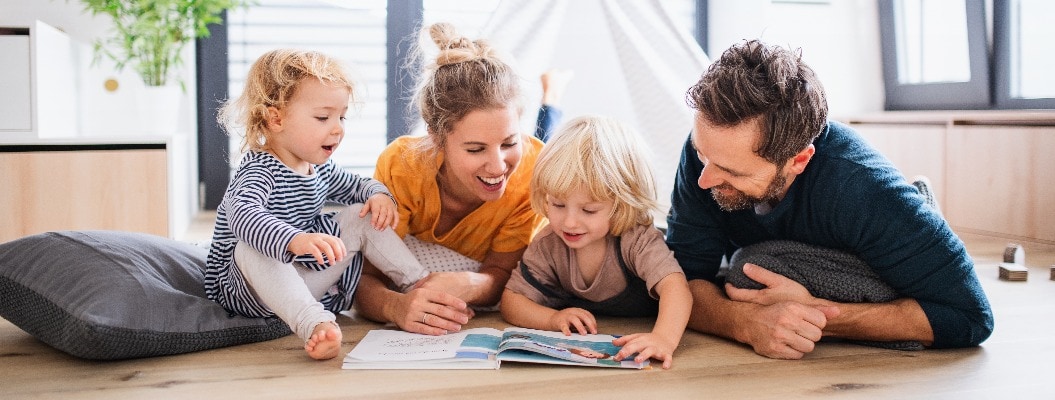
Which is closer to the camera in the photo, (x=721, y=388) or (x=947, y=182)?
(x=721, y=388)

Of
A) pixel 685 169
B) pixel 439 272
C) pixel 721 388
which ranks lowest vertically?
pixel 721 388

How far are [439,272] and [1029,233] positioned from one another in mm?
2088

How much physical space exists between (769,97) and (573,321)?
0.49m

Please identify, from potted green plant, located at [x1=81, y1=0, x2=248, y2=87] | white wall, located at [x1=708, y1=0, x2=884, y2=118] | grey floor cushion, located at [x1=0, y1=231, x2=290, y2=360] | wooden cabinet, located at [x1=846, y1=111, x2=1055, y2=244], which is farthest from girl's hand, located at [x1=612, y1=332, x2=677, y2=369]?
white wall, located at [x1=708, y1=0, x2=884, y2=118]

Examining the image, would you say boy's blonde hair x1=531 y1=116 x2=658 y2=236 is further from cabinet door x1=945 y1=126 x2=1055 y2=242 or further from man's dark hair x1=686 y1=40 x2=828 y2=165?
cabinet door x1=945 y1=126 x2=1055 y2=242

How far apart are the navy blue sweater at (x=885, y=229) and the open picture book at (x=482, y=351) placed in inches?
14.0

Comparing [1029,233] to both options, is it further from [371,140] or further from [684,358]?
[371,140]

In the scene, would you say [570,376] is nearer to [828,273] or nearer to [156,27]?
[828,273]

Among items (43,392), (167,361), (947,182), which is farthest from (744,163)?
Result: (947,182)

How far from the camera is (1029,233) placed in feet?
9.49

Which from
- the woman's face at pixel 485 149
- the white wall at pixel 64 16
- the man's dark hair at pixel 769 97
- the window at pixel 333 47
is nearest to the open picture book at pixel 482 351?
the woman's face at pixel 485 149

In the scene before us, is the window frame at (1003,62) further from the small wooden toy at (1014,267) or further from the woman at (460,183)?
the woman at (460,183)

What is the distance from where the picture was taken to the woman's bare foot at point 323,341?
1367 millimetres

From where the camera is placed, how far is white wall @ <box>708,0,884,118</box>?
3906 mm
